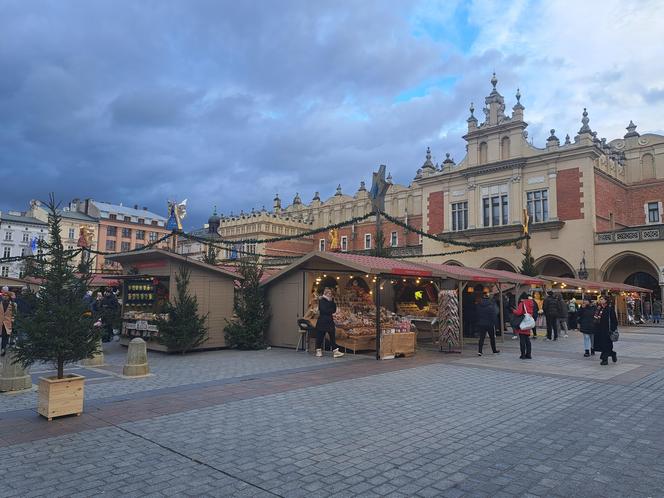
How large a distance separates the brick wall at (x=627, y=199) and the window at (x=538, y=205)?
4.43 meters

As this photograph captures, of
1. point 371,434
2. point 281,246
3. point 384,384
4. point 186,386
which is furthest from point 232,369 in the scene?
point 281,246

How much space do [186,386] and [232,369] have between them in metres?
2.07

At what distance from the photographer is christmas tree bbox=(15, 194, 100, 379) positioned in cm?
649

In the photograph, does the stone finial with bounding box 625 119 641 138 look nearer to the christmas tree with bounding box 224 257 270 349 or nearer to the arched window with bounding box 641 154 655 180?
the arched window with bounding box 641 154 655 180

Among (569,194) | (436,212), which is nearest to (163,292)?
(569,194)

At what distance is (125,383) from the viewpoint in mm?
9195

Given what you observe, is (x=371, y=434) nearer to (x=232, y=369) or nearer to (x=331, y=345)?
(x=232, y=369)

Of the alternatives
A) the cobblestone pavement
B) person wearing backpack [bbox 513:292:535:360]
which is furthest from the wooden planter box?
person wearing backpack [bbox 513:292:535:360]

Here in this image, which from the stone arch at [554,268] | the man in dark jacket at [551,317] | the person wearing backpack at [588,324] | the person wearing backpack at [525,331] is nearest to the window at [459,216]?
the stone arch at [554,268]

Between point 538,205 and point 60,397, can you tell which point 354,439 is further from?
A: point 538,205

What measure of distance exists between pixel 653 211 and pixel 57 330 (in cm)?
4369

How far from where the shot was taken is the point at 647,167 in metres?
39.1

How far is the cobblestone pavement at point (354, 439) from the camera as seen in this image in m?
4.36

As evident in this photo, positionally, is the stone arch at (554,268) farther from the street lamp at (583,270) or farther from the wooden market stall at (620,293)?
the wooden market stall at (620,293)
